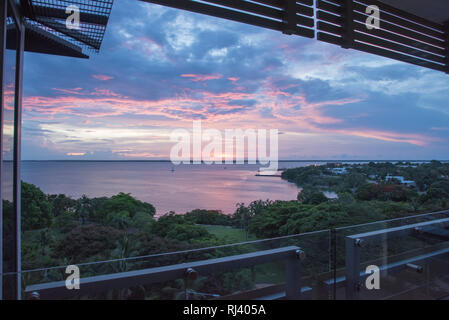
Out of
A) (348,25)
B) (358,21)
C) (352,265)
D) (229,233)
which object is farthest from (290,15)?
(229,233)

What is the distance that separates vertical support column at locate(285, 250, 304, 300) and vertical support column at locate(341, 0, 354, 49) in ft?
5.45

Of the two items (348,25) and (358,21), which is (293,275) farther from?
(358,21)

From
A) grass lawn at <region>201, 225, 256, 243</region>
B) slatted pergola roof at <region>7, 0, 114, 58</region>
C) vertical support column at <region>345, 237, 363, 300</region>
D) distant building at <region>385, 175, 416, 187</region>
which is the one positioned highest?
slatted pergola roof at <region>7, 0, 114, 58</region>

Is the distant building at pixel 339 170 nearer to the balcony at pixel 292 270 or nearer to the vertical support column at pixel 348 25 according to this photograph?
the balcony at pixel 292 270

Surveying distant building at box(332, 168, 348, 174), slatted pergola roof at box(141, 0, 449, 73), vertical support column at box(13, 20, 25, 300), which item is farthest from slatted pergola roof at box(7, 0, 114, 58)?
distant building at box(332, 168, 348, 174)

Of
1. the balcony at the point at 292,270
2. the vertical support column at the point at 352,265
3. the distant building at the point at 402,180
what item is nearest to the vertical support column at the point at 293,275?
the balcony at the point at 292,270

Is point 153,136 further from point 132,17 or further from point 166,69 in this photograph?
point 132,17

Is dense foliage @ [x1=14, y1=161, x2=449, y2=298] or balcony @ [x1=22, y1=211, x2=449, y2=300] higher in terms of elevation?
balcony @ [x1=22, y1=211, x2=449, y2=300]

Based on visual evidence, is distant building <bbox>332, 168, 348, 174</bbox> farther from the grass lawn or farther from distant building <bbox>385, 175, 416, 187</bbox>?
the grass lawn

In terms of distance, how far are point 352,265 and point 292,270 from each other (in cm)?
54

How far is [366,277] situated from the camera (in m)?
1.83

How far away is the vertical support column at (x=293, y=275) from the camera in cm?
157

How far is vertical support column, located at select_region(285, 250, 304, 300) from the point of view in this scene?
61.6 inches

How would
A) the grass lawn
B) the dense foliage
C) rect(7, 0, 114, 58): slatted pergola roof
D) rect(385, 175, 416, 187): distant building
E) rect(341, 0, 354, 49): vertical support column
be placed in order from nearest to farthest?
1. rect(7, 0, 114, 58): slatted pergola roof
2. rect(341, 0, 354, 49): vertical support column
3. the dense foliage
4. rect(385, 175, 416, 187): distant building
5. the grass lawn
